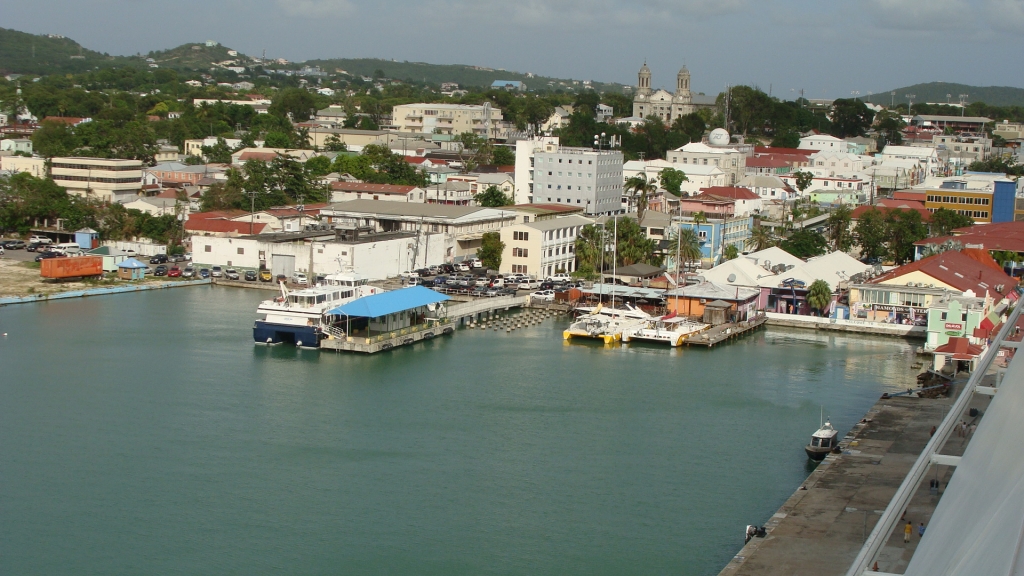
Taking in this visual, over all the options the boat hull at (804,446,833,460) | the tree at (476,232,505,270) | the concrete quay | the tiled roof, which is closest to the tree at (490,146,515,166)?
the tiled roof

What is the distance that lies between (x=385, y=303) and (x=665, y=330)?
3.15m

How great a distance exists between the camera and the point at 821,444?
831cm

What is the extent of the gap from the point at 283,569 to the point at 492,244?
10.5 metres

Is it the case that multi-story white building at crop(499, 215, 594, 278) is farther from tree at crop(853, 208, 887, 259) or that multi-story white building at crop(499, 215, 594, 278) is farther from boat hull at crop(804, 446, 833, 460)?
boat hull at crop(804, 446, 833, 460)

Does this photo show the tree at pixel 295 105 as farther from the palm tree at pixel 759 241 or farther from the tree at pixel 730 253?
the tree at pixel 730 253

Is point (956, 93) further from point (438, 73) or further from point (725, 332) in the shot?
point (725, 332)

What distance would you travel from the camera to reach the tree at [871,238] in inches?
706

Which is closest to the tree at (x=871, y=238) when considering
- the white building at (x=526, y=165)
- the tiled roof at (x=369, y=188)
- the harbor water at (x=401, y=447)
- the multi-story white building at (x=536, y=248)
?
the multi-story white building at (x=536, y=248)

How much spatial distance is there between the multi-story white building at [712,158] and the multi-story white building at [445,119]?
33.3 ft

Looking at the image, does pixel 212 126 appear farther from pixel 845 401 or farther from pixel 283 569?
pixel 283 569

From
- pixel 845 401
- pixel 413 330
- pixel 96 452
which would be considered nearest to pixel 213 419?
pixel 96 452

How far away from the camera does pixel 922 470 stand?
4.56 metres

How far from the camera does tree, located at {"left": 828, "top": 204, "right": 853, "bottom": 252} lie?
1858 centimetres

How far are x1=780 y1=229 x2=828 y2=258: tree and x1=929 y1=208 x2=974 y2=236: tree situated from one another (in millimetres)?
2896
